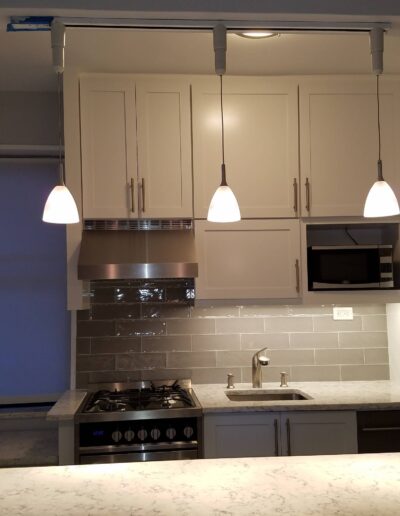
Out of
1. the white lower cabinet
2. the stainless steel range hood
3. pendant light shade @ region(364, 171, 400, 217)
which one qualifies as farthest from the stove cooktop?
pendant light shade @ region(364, 171, 400, 217)

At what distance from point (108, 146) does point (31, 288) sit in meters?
1.12

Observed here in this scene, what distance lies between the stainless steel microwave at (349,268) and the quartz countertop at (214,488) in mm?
1610

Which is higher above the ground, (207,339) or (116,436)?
(207,339)

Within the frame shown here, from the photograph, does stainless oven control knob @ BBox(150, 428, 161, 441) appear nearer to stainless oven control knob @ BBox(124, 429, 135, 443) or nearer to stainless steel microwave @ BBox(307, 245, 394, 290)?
stainless oven control knob @ BBox(124, 429, 135, 443)

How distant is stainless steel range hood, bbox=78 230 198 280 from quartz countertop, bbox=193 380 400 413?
2.43 feet

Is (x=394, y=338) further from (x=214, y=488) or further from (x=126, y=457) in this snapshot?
(x=214, y=488)

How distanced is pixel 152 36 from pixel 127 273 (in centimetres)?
127

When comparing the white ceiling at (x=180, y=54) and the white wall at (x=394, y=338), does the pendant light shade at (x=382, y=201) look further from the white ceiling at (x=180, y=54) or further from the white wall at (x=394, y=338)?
the white wall at (x=394, y=338)

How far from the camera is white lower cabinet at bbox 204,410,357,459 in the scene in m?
3.12

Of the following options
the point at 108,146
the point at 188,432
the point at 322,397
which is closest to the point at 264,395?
the point at 322,397

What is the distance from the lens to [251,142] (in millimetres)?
3535

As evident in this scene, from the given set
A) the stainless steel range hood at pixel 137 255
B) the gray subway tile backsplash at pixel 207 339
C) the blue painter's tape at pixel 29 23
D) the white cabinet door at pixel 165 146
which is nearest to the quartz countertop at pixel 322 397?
the gray subway tile backsplash at pixel 207 339

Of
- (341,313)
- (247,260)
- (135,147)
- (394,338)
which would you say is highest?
(135,147)

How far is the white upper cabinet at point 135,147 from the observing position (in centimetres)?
344
